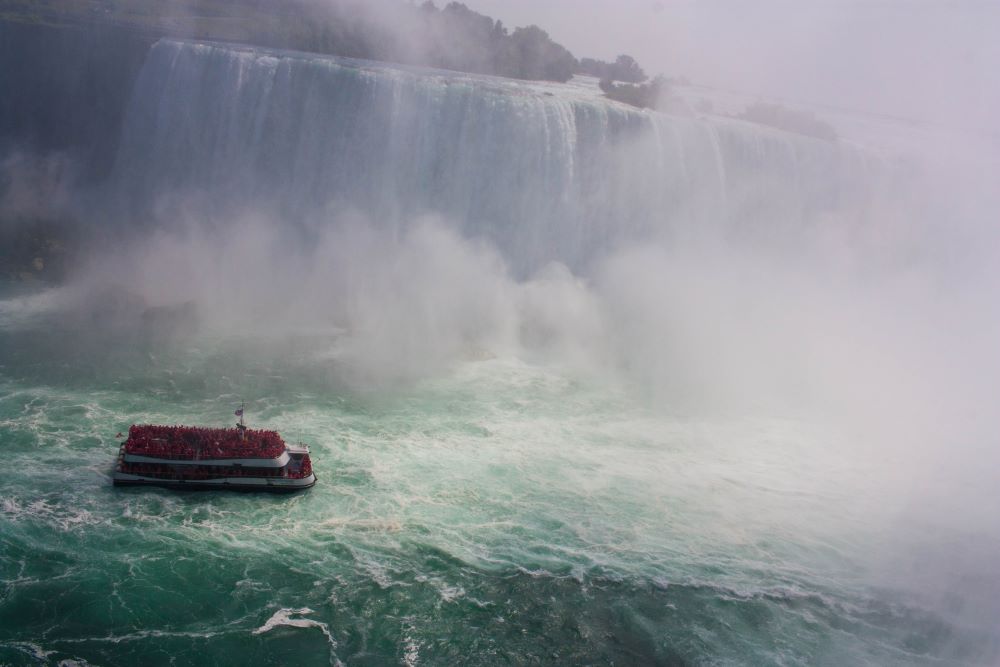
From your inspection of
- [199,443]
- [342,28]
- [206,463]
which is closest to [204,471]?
[206,463]

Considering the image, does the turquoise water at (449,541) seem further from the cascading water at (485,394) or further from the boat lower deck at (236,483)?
the boat lower deck at (236,483)

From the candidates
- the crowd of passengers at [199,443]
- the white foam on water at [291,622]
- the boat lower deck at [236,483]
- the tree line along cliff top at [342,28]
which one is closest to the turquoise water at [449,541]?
the white foam on water at [291,622]

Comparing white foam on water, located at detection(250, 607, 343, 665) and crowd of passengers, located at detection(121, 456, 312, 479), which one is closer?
white foam on water, located at detection(250, 607, 343, 665)

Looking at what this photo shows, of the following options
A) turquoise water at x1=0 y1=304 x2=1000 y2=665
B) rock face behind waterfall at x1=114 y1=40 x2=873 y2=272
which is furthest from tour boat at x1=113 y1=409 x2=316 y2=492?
rock face behind waterfall at x1=114 y1=40 x2=873 y2=272

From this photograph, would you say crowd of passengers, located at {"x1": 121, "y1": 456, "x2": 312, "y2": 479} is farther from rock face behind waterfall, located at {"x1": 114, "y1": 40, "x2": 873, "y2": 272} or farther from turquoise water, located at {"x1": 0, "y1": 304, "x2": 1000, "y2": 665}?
rock face behind waterfall, located at {"x1": 114, "y1": 40, "x2": 873, "y2": 272}

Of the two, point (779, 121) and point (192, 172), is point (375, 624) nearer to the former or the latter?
point (192, 172)
